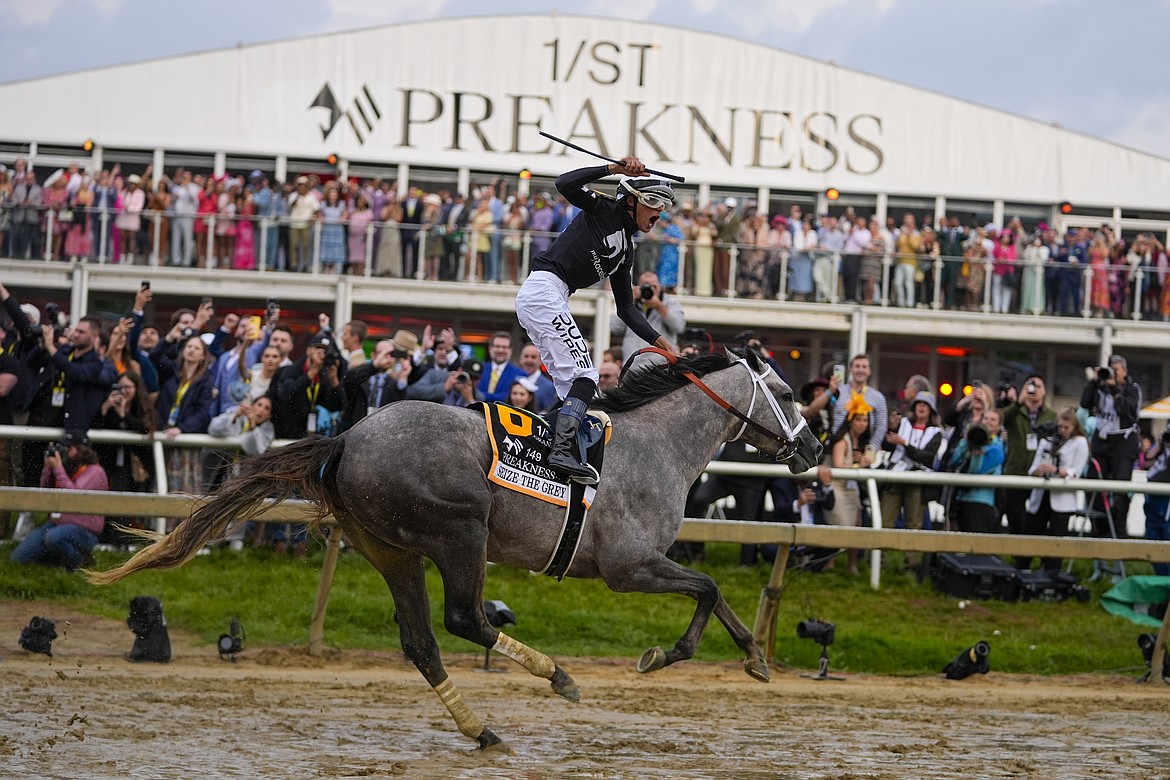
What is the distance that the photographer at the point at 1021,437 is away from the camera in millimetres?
11250

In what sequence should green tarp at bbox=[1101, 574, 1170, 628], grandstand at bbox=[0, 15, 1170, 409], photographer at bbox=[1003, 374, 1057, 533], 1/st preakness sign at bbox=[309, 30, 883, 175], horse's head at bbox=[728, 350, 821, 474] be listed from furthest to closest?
1. 1/st preakness sign at bbox=[309, 30, 883, 175]
2. grandstand at bbox=[0, 15, 1170, 409]
3. photographer at bbox=[1003, 374, 1057, 533]
4. green tarp at bbox=[1101, 574, 1170, 628]
5. horse's head at bbox=[728, 350, 821, 474]

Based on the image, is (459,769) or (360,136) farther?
(360,136)

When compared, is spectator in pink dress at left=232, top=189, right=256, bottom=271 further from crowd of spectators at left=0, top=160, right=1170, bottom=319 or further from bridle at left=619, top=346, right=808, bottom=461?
bridle at left=619, top=346, right=808, bottom=461

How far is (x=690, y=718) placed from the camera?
751 cm

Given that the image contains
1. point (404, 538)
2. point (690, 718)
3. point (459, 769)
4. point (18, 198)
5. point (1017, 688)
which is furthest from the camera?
point (18, 198)

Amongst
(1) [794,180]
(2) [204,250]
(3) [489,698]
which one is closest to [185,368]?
(3) [489,698]

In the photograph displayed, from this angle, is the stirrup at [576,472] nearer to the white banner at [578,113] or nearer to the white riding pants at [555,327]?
the white riding pants at [555,327]

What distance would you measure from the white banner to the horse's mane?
17717 mm

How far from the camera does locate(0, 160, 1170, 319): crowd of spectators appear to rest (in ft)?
64.8

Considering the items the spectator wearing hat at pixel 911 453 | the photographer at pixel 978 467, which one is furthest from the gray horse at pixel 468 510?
the photographer at pixel 978 467

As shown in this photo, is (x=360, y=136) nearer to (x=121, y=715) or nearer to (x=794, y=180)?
(x=794, y=180)

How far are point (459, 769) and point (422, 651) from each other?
2.49ft

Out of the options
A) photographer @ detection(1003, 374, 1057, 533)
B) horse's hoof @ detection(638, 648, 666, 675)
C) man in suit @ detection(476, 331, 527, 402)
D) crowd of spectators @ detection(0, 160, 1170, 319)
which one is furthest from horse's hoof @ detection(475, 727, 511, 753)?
crowd of spectators @ detection(0, 160, 1170, 319)

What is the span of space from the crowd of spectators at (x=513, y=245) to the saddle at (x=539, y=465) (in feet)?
43.0
